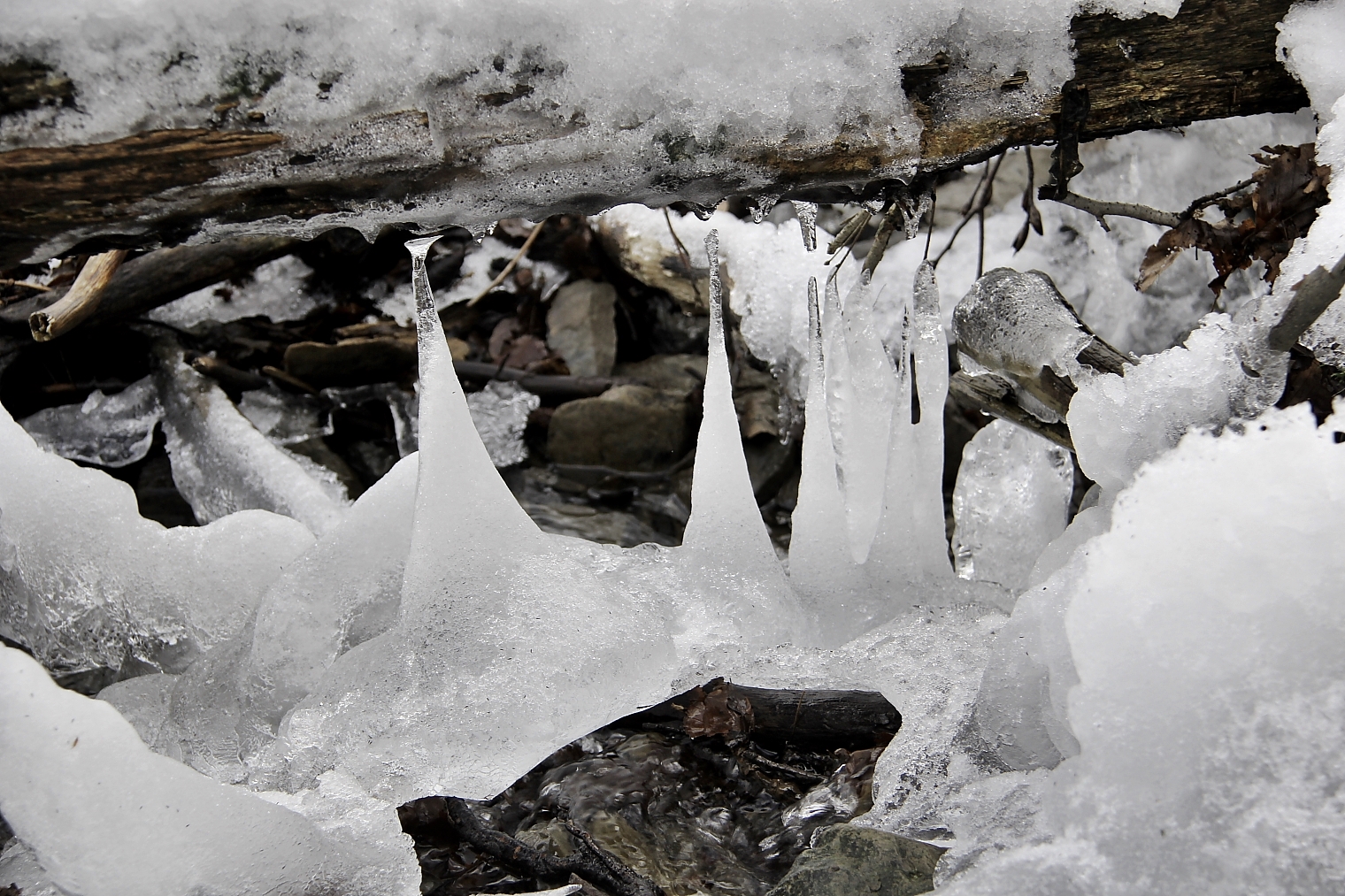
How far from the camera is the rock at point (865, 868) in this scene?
1.58m

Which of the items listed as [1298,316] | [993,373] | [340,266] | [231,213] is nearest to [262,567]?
[231,213]

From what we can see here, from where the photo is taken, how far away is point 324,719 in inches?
79.7

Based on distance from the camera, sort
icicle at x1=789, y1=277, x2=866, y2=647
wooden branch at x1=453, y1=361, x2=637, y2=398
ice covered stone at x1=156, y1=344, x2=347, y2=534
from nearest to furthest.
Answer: icicle at x1=789, y1=277, x2=866, y2=647 < ice covered stone at x1=156, y1=344, x2=347, y2=534 < wooden branch at x1=453, y1=361, x2=637, y2=398

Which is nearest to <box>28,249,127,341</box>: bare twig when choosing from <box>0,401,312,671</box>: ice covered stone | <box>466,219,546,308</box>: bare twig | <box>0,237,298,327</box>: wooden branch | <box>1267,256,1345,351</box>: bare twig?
<box>0,237,298,327</box>: wooden branch

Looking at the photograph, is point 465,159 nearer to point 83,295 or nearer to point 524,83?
point 524,83

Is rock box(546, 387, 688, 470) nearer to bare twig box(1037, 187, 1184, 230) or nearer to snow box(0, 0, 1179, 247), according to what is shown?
bare twig box(1037, 187, 1184, 230)

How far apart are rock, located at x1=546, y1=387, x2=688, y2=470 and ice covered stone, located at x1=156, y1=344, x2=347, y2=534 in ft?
3.19

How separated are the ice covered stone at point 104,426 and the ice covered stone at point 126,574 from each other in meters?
1.39

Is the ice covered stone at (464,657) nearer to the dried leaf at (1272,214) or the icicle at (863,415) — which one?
the icicle at (863,415)

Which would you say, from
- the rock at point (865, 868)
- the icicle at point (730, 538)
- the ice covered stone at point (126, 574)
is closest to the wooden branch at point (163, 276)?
the ice covered stone at point (126, 574)

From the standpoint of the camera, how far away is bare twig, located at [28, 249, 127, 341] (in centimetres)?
300

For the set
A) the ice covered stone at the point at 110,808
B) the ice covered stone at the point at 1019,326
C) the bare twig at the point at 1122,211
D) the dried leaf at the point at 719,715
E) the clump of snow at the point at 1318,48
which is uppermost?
the bare twig at the point at 1122,211

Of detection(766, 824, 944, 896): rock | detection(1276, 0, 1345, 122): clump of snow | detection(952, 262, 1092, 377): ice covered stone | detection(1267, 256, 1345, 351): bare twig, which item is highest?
detection(1276, 0, 1345, 122): clump of snow

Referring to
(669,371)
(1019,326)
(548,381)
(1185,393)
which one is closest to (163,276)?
A: (548,381)
